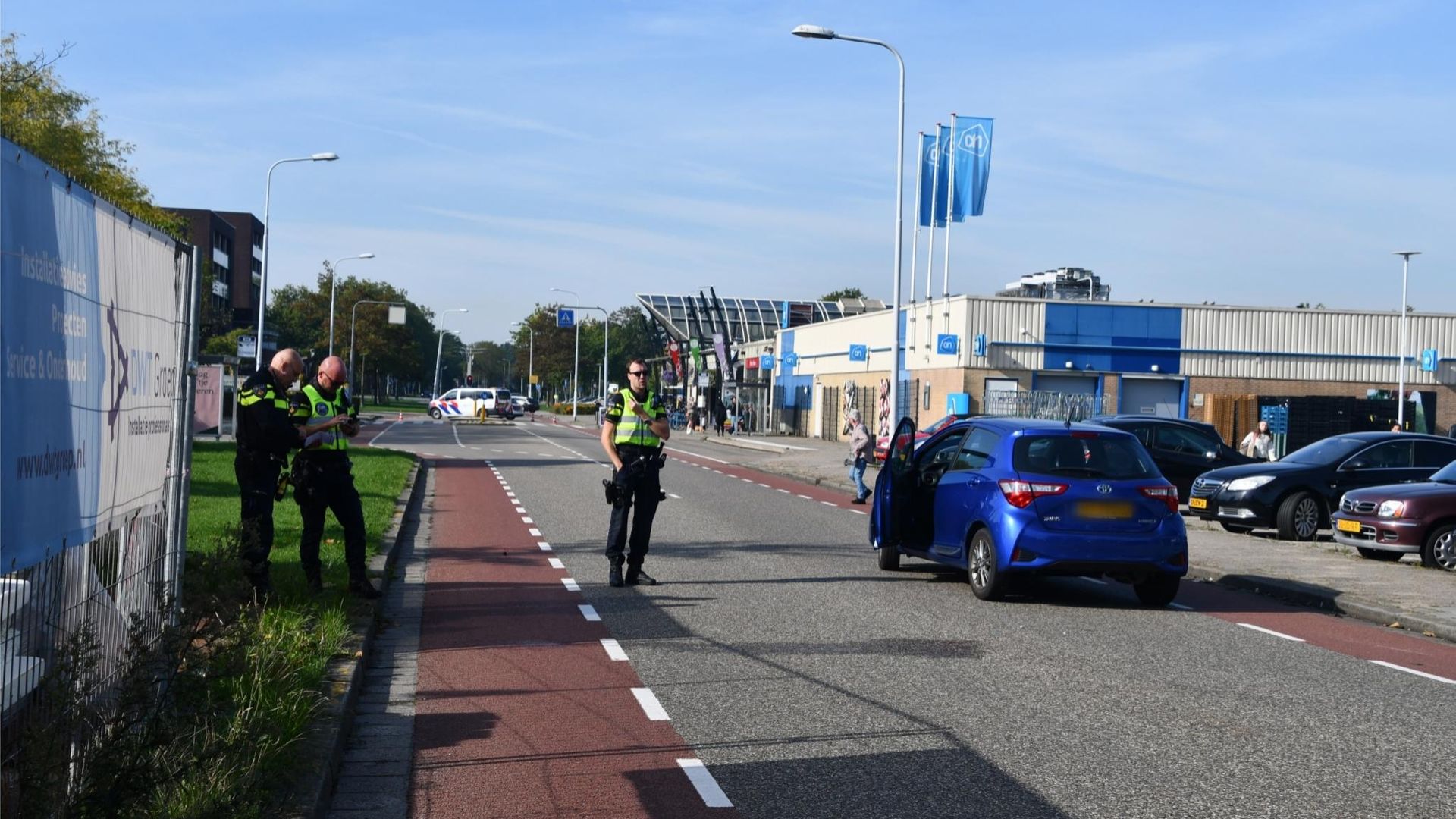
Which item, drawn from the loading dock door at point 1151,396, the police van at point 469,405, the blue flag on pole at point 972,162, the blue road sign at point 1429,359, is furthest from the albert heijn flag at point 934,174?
the police van at point 469,405

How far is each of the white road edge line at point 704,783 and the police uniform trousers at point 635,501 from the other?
575cm

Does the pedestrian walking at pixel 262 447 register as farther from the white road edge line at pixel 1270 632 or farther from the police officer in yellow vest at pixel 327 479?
the white road edge line at pixel 1270 632

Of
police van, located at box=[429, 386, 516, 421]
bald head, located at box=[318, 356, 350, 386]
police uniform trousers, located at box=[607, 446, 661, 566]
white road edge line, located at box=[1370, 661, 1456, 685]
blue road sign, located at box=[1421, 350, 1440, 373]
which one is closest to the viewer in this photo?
white road edge line, located at box=[1370, 661, 1456, 685]

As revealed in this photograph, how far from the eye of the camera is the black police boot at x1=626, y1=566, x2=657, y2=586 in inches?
484

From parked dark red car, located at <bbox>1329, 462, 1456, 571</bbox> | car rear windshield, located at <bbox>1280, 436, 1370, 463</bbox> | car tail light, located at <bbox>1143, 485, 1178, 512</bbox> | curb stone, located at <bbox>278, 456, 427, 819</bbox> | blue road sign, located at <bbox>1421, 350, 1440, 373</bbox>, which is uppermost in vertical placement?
blue road sign, located at <bbox>1421, 350, 1440, 373</bbox>

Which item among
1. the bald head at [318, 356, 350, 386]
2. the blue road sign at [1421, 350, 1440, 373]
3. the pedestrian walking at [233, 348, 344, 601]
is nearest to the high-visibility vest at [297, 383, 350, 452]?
the bald head at [318, 356, 350, 386]

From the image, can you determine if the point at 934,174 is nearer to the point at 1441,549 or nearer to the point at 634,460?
the point at 1441,549

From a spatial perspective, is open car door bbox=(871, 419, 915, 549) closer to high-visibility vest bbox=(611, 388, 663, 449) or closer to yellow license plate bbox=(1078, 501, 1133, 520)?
yellow license plate bbox=(1078, 501, 1133, 520)

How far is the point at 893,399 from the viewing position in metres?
26.0

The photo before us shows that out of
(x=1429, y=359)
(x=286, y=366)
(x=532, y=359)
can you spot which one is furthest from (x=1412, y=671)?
(x=532, y=359)

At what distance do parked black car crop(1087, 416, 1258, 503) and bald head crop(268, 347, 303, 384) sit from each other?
17.0 meters

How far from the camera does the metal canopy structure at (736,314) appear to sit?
8419 centimetres

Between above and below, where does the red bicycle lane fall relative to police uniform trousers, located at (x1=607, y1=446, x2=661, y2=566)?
below

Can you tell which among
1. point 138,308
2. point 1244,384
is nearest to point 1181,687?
point 138,308
